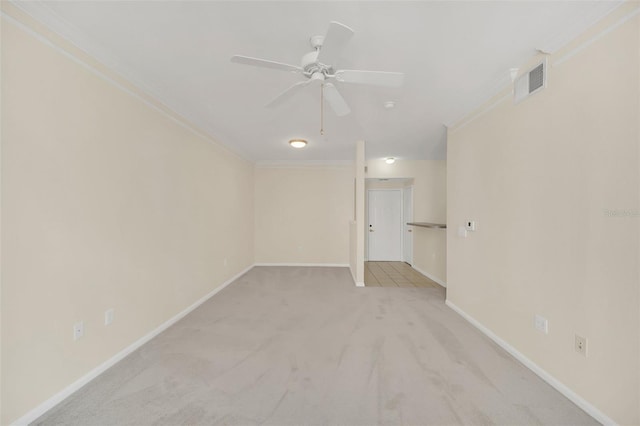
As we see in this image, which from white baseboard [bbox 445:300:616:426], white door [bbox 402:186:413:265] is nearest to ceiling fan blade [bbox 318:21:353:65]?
white baseboard [bbox 445:300:616:426]

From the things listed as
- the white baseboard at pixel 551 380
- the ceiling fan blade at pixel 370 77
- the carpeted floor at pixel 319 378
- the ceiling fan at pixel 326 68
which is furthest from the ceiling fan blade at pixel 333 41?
the white baseboard at pixel 551 380

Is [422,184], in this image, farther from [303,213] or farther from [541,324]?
[541,324]

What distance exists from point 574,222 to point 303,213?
5078 millimetres

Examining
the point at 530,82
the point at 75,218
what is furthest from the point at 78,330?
the point at 530,82

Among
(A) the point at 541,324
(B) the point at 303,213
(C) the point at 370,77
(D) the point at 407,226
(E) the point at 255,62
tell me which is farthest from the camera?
(D) the point at 407,226

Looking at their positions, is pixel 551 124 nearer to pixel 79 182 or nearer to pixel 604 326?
pixel 604 326

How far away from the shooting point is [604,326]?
5.16 feet

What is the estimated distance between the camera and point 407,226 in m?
6.72

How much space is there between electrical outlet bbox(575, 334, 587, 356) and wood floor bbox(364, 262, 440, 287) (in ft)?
9.75

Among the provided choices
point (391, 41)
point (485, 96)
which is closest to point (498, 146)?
point (485, 96)

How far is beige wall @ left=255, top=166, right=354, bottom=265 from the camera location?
6.32 metres

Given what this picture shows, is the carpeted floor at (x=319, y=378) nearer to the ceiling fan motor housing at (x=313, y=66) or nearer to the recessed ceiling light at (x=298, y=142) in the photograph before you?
the ceiling fan motor housing at (x=313, y=66)

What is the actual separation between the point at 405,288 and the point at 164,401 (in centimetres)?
365

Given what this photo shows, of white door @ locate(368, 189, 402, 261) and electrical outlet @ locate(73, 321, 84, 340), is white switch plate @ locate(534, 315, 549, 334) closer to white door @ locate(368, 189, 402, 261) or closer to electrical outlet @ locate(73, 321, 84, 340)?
electrical outlet @ locate(73, 321, 84, 340)
